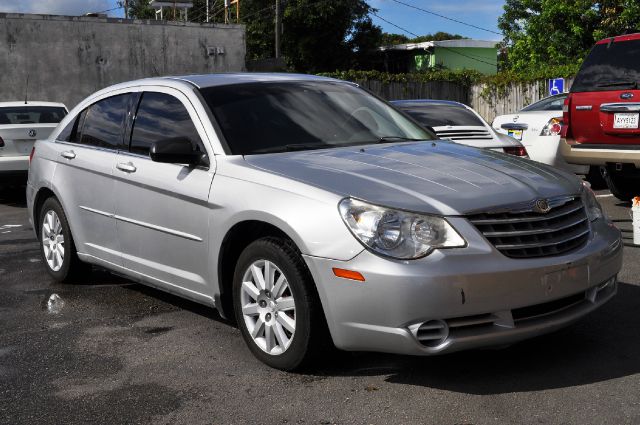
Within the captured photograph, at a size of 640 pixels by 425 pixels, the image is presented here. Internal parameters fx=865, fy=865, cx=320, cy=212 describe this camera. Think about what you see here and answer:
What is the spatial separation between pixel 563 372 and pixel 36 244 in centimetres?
615

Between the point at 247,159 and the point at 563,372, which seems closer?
the point at 563,372

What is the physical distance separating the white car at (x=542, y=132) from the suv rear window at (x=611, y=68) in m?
2.04

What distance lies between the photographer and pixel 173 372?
454 centimetres

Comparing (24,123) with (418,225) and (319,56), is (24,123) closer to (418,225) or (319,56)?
(418,225)

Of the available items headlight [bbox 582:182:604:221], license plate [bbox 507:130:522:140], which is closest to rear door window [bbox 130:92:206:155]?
headlight [bbox 582:182:604:221]

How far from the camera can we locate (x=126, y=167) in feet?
18.2

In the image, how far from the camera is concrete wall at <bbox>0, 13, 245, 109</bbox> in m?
27.3

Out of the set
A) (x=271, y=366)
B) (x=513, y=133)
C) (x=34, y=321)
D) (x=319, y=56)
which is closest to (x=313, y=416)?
(x=271, y=366)

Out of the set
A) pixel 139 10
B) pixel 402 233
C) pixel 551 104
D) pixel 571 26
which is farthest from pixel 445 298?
pixel 139 10

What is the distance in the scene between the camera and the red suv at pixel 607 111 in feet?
28.6

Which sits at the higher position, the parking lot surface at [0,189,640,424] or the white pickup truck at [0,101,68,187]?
the white pickup truck at [0,101,68,187]

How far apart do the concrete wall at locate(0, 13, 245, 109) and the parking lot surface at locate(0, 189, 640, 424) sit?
77.0ft

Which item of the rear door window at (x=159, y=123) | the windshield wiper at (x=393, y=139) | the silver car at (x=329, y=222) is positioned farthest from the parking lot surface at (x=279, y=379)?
the windshield wiper at (x=393, y=139)

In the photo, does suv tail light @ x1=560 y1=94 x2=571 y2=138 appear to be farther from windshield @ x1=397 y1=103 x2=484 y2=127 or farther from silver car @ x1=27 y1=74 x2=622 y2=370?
silver car @ x1=27 y1=74 x2=622 y2=370
